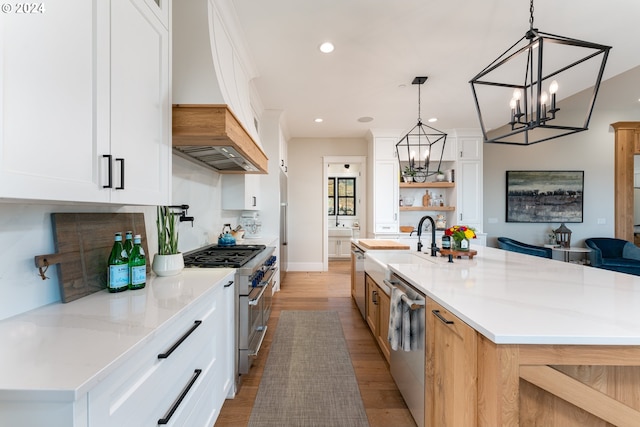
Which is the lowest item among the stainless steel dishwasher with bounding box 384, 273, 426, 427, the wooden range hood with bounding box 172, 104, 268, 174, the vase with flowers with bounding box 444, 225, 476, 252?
the stainless steel dishwasher with bounding box 384, 273, 426, 427

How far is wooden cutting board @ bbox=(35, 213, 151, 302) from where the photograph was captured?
1.16 meters

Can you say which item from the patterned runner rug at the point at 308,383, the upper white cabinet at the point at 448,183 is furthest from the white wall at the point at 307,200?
the patterned runner rug at the point at 308,383

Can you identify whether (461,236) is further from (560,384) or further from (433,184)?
(433,184)

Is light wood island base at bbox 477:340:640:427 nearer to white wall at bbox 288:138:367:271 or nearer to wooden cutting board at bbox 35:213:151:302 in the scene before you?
wooden cutting board at bbox 35:213:151:302

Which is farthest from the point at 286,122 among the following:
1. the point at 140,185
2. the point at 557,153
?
the point at 557,153

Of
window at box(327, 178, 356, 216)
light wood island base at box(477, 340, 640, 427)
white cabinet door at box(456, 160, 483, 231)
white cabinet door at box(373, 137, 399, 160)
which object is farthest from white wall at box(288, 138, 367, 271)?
light wood island base at box(477, 340, 640, 427)

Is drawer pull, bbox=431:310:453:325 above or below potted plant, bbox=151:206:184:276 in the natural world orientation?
below

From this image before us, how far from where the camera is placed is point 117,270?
4.32 feet

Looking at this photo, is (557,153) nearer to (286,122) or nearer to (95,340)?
(286,122)

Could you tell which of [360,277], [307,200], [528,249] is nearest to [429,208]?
[528,249]

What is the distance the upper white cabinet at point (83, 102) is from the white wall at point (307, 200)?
4435 millimetres

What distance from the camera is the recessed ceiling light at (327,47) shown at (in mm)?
2533

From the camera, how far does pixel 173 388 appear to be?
3.48ft

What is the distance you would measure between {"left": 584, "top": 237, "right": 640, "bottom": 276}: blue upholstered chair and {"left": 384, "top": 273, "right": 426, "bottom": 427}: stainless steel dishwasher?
4.76 m
